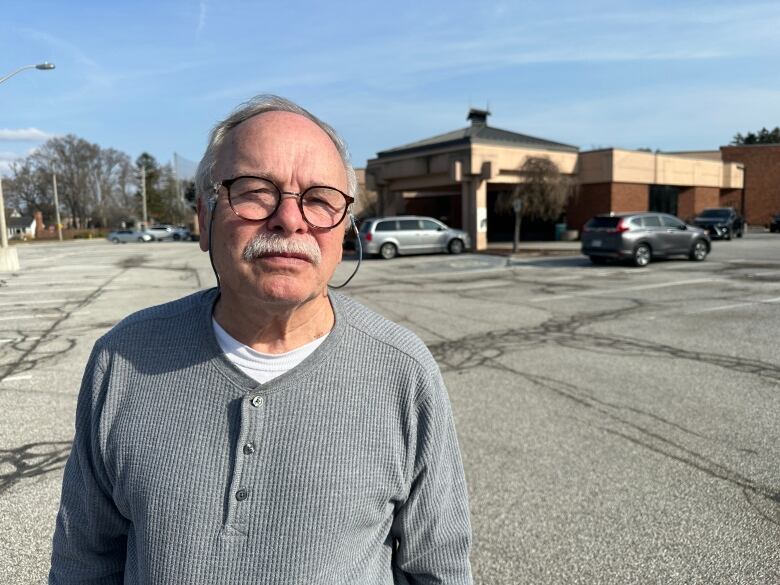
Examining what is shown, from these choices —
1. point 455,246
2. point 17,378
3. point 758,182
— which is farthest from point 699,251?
point 758,182

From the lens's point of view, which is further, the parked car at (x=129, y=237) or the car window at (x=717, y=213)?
the parked car at (x=129, y=237)

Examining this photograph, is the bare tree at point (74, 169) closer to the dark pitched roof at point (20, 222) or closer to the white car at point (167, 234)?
the dark pitched roof at point (20, 222)

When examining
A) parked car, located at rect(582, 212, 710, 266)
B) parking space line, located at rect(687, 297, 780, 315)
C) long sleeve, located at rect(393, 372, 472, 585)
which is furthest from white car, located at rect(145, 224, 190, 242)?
long sleeve, located at rect(393, 372, 472, 585)

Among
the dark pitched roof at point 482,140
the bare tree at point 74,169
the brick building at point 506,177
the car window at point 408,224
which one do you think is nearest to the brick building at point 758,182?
the brick building at point 506,177

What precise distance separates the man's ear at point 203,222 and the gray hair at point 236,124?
28 millimetres

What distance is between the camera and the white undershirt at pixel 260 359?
1.46 m

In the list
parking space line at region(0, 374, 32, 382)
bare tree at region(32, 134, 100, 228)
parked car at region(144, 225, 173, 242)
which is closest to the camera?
parking space line at region(0, 374, 32, 382)

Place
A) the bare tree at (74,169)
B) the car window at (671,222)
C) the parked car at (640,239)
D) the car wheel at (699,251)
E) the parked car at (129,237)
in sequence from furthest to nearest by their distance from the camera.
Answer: the bare tree at (74,169) → the parked car at (129,237) → the car wheel at (699,251) → the car window at (671,222) → the parked car at (640,239)

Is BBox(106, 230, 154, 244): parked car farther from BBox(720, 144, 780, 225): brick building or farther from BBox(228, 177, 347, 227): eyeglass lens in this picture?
BBox(228, 177, 347, 227): eyeglass lens

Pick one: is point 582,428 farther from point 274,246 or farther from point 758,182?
point 758,182

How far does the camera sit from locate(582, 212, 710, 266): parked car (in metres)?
17.5

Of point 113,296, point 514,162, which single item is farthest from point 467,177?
point 113,296

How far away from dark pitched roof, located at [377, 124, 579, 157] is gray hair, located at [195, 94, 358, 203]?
25599 mm

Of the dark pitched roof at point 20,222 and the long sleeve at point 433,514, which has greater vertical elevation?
Answer: the dark pitched roof at point 20,222
